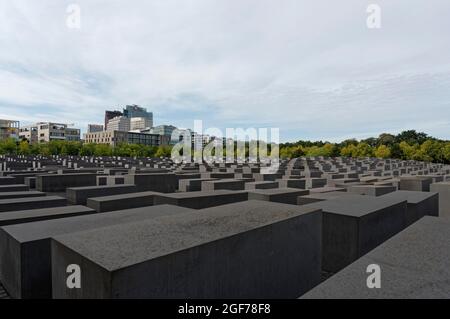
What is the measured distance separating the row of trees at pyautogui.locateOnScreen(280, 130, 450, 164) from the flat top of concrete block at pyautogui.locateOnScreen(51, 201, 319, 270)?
241 feet

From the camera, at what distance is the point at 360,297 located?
2.46 m

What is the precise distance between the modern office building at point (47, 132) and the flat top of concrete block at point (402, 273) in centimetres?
11382

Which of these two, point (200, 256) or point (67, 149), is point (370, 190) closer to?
point (200, 256)

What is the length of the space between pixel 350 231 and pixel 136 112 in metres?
197

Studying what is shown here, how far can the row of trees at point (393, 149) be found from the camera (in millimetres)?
65625

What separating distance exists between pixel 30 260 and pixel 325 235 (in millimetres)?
5831

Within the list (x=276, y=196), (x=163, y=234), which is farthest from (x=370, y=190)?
(x=163, y=234)

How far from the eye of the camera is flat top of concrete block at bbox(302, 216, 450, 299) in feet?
8.31

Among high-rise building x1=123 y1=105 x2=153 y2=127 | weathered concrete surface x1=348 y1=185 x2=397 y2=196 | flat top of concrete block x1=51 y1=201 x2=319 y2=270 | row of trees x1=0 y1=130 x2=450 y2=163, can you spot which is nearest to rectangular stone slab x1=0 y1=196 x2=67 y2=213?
flat top of concrete block x1=51 y1=201 x2=319 y2=270

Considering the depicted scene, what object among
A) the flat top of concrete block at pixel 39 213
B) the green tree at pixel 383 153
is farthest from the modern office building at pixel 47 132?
the flat top of concrete block at pixel 39 213

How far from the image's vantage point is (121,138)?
11138cm

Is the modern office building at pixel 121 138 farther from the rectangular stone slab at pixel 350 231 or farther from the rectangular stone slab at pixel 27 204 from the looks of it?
the rectangular stone slab at pixel 350 231

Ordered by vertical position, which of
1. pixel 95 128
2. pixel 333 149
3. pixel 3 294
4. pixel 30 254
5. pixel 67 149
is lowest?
pixel 3 294

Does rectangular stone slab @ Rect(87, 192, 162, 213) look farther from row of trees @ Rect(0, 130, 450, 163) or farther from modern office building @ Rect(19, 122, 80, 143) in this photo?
modern office building @ Rect(19, 122, 80, 143)
